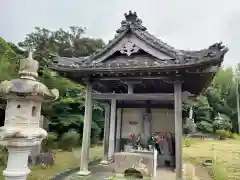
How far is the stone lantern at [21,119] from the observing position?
357cm

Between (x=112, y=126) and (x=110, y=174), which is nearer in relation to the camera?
(x=110, y=174)

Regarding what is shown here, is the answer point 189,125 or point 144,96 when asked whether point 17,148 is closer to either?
point 144,96

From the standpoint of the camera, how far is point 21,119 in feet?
12.5

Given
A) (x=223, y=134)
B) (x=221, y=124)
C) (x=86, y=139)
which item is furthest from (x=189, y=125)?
(x=86, y=139)

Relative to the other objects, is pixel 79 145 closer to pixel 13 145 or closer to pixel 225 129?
pixel 13 145

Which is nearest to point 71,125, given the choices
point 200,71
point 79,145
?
point 79,145

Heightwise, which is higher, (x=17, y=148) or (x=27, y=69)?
(x=27, y=69)

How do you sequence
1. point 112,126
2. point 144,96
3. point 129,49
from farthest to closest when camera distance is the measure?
point 112,126 < point 129,49 < point 144,96

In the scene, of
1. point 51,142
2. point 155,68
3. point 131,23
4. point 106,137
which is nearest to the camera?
point 155,68

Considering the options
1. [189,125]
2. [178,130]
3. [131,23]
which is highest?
[131,23]

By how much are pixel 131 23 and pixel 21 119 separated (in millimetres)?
5963

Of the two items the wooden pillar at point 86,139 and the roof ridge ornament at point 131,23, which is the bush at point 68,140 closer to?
the wooden pillar at point 86,139

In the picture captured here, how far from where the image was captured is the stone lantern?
357 centimetres

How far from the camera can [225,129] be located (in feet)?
95.4
